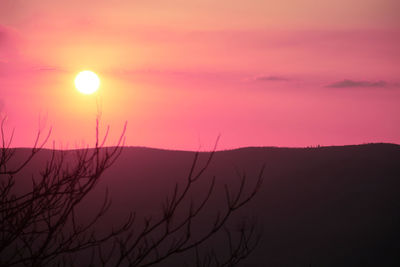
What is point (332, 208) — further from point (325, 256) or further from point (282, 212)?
point (325, 256)

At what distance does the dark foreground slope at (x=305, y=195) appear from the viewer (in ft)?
104

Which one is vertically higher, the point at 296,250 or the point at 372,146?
the point at 372,146

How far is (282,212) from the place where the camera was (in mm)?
38250

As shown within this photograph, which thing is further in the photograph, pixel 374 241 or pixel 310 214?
pixel 310 214

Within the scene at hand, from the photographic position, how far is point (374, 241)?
32156 millimetres

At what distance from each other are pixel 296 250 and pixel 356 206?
6.70 metres

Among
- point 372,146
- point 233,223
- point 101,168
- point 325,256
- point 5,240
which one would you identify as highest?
point 372,146

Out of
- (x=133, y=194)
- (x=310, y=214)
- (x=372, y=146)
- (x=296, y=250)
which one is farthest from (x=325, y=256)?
(x=372, y=146)

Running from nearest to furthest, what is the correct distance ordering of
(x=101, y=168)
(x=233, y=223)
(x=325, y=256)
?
(x=101, y=168)
(x=325, y=256)
(x=233, y=223)

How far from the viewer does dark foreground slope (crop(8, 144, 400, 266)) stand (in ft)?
104

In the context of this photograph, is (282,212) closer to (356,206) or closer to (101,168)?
(356,206)

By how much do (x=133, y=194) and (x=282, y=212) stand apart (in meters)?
10.7

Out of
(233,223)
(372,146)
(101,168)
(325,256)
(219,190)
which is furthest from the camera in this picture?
(372,146)

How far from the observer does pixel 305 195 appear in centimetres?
4025
